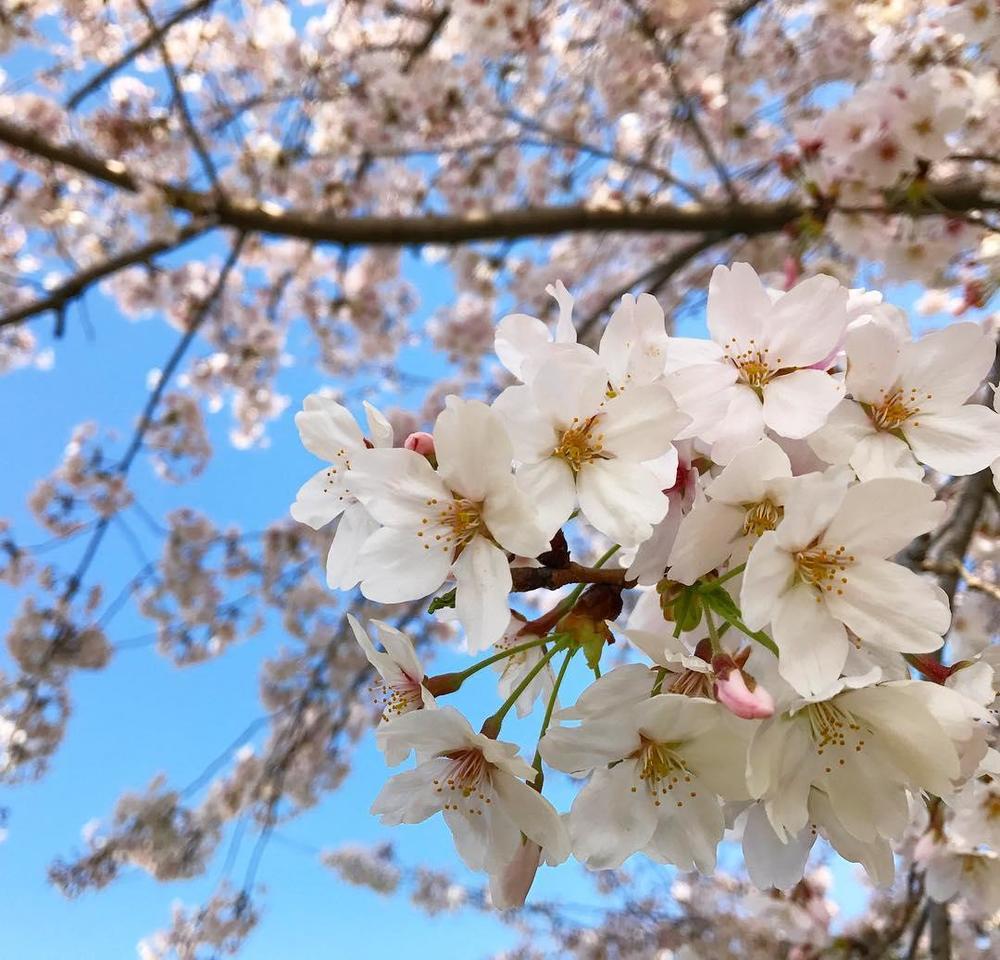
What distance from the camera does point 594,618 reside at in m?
0.67

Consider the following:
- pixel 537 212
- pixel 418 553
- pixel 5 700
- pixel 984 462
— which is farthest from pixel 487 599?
pixel 5 700

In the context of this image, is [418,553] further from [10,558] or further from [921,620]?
[10,558]

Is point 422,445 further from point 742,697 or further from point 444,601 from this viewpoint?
point 742,697

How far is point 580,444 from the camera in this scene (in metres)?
0.65

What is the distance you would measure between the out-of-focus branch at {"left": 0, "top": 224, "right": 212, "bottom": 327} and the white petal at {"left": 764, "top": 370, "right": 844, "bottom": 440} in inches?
122

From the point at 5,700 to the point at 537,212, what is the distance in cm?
377

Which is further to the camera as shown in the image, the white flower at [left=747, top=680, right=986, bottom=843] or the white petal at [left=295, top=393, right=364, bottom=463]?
the white petal at [left=295, top=393, right=364, bottom=463]

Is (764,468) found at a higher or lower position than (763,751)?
higher

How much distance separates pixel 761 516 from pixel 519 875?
383 mm

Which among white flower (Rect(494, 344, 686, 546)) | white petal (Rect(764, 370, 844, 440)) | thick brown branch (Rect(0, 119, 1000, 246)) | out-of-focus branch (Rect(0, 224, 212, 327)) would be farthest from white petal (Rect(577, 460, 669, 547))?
out-of-focus branch (Rect(0, 224, 212, 327))

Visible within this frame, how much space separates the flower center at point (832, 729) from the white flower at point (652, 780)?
6 cm

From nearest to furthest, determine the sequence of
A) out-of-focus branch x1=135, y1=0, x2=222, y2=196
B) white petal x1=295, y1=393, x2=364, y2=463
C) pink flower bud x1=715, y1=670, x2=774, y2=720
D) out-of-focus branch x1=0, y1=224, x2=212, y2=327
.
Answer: pink flower bud x1=715, y1=670, x2=774, y2=720 < white petal x1=295, y1=393, x2=364, y2=463 < out-of-focus branch x1=135, y1=0, x2=222, y2=196 < out-of-focus branch x1=0, y1=224, x2=212, y2=327

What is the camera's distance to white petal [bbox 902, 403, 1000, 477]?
2.25 ft

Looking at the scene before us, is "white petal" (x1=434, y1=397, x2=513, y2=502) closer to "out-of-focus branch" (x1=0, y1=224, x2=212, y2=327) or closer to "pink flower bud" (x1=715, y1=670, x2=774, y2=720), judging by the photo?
"pink flower bud" (x1=715, y1=670, x2=774, y2=720)
